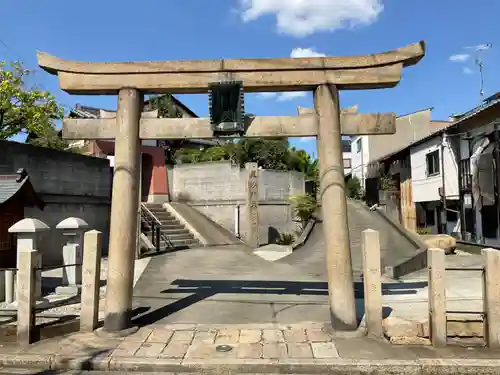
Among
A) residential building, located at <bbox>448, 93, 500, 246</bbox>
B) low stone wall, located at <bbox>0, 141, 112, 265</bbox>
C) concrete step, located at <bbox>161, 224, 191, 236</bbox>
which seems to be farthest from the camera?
concrete step, located at <bbox>161, 224, 191, 236</bbox>

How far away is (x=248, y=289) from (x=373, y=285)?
14.2ft

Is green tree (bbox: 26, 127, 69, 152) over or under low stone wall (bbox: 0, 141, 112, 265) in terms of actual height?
over

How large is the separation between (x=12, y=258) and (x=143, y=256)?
6.15 m

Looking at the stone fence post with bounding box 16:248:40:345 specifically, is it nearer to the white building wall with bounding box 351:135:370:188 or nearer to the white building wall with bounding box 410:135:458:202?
the white building wall with bounding box 410:135:458:202

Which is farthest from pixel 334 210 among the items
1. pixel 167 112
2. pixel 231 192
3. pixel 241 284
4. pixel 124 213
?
pixel 167 112

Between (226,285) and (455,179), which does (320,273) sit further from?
(455,179)

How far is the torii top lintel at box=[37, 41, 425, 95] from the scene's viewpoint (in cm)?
675

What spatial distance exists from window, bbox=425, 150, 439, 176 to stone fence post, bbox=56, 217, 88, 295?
18694 millimetres

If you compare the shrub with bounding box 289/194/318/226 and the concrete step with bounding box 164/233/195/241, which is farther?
the shrub with bounding box 289/194/318/226

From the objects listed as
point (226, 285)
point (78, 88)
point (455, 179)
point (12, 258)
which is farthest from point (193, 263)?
point (455, 179)

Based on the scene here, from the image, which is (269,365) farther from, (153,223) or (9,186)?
(153,223)

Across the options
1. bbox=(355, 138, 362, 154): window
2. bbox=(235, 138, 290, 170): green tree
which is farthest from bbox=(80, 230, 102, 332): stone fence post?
bbox=(355, 138, 362, 154): window

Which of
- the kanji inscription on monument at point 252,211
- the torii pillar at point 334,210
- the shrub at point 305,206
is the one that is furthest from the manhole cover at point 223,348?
the shrub at point 305,206

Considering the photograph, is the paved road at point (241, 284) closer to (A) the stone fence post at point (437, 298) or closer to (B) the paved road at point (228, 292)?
(B) the paved road at point (228, 292)
